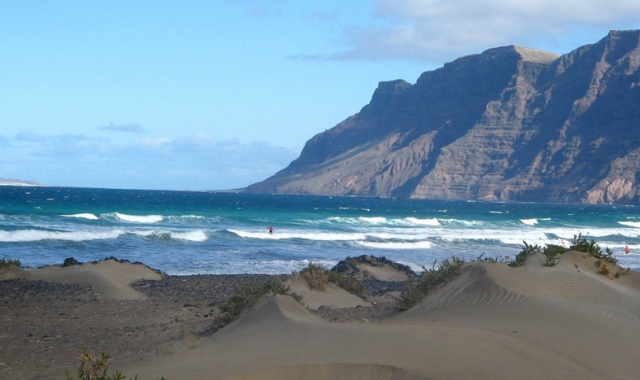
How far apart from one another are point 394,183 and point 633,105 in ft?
164

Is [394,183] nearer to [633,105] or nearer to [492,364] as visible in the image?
[633,105]

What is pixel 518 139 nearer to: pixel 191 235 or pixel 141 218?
pixel 141 218

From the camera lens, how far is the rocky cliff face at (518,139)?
145m

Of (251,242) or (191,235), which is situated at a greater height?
(191,235)

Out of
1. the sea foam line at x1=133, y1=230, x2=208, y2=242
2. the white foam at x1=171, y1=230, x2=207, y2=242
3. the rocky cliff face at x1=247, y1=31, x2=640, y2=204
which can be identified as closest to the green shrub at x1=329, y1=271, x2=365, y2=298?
the sea foam line at x1=133, y1=230, x2=208, y2=242

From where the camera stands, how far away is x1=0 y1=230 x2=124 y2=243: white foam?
32938 mm

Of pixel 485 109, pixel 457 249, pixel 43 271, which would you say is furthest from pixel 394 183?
pixel 43 271

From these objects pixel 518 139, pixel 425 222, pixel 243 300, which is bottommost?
pixel 243 300

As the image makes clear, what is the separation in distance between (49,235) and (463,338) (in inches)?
1160

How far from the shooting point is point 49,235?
34.3 meters

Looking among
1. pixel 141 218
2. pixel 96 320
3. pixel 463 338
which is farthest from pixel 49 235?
pixel 463 338

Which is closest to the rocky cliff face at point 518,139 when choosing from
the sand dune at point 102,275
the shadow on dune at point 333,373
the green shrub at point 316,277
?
the sand dune at point 102,275

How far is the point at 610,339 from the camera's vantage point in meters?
8.33

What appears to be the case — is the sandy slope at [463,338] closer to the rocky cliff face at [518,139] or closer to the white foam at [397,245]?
the white foam at [397,245]
